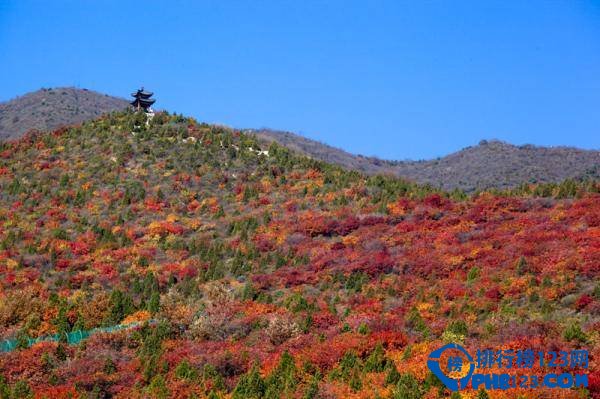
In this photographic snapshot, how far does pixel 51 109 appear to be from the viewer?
124250mm

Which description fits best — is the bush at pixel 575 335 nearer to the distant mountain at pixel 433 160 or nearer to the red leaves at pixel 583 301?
the red leaves at pixel 583 301

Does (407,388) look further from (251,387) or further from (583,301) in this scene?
(583,301)

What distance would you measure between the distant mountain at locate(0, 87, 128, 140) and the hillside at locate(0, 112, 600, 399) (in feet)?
184

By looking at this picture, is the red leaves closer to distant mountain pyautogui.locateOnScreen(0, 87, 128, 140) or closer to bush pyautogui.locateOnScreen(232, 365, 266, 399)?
bush pyautogui.locateOnScreen(232, 365, 266, 399)

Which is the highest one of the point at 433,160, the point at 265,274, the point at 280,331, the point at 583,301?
the point at 433,160

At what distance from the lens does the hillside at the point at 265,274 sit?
23.4 meters

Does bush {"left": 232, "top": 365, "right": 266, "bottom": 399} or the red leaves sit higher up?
the red leaves

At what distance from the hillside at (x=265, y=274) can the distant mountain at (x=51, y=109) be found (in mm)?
56087

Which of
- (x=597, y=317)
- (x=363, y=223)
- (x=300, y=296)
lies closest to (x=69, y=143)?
(x=363, y=223)

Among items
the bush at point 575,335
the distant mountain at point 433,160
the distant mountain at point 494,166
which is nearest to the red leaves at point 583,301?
the bush at point 575,335

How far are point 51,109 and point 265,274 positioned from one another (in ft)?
324

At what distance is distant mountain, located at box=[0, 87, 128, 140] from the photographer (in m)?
115

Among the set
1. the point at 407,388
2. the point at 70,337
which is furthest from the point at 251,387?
the point at 70,337

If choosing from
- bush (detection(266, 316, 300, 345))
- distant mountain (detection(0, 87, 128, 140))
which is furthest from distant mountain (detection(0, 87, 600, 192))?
bush (detection(266, 316, 300, 345))
